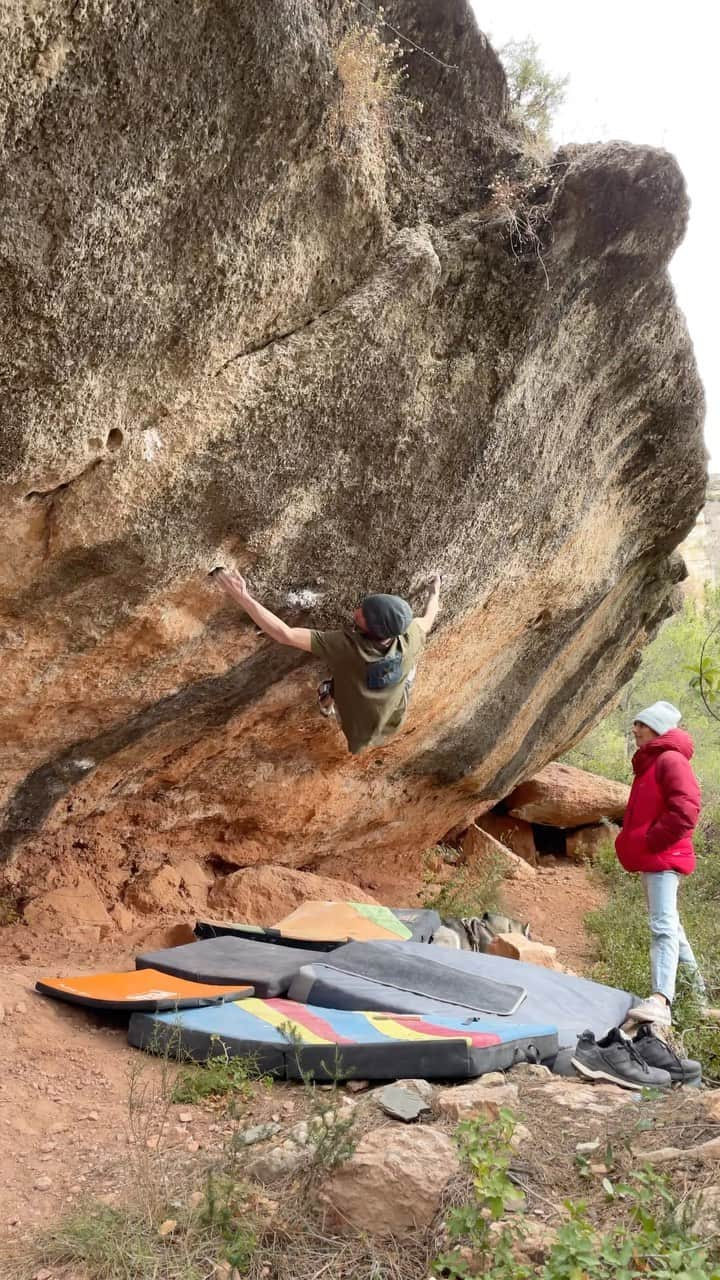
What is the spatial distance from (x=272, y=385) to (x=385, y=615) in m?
1.23

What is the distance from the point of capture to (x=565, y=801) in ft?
34.8

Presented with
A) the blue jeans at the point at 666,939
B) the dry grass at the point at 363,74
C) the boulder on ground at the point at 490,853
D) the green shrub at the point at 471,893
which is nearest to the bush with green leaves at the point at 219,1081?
the blue jeans at the point at 666,939

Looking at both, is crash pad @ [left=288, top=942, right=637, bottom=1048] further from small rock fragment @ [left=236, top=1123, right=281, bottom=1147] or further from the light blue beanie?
the light blue beanie

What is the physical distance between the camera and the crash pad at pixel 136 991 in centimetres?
395

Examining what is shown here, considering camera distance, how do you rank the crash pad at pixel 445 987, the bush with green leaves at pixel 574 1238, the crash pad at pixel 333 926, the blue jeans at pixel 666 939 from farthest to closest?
the crash pad at pixel 333 926
the blue jeans at pixel 666 939
the crash pad at pixel 445 987
the bush with green leaves at pixel 574 1238

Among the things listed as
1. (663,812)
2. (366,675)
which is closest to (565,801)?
(663,812)

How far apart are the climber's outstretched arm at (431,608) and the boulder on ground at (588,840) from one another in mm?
6073

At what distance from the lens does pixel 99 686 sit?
4.69 metres

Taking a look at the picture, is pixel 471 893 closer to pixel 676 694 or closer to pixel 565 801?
pixel 565 801

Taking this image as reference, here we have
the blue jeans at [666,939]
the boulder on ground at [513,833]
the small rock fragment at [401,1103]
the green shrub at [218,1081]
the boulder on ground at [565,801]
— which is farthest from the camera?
the boulder on ground at [513,833]

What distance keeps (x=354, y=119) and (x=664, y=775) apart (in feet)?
12.5

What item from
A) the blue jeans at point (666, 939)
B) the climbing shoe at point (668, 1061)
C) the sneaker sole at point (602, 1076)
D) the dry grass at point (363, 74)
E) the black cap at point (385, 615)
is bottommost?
the sneaker sole at point (602, 1076)

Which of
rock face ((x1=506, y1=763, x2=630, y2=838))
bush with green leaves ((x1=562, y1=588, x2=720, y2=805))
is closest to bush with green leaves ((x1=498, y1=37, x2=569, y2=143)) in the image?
rock face ((x1=506, y1=763, x2=630, y2=838))

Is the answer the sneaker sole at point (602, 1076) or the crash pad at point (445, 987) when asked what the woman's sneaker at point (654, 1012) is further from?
the sneaker sole at point (602, 1076)
